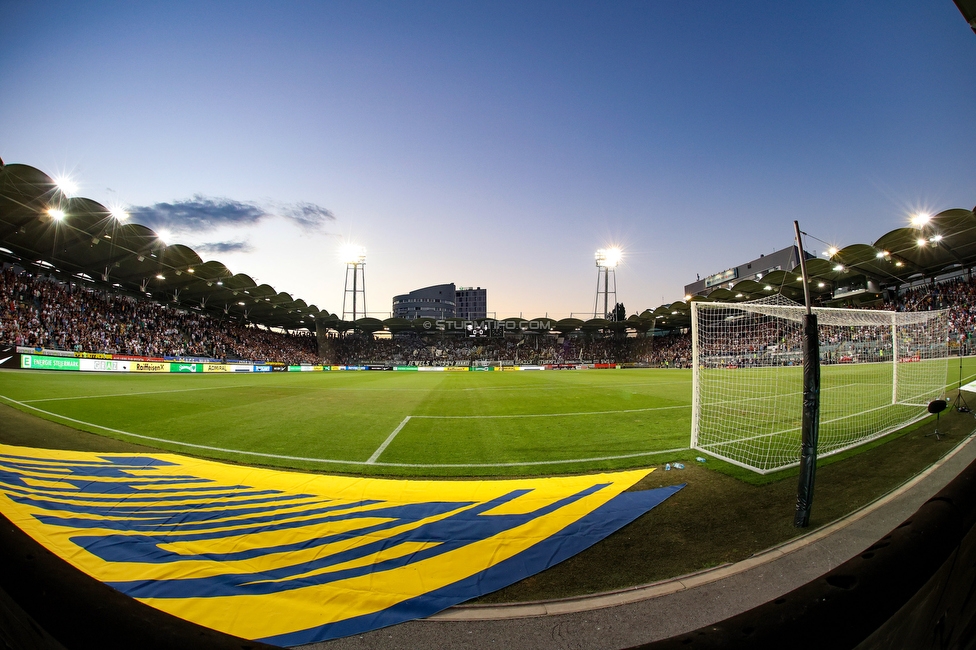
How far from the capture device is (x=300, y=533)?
3.82 m

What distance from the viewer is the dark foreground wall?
741mm

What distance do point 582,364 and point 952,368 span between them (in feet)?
115

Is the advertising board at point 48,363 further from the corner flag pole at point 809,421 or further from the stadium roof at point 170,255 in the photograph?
the corner flag pole at point 809,421

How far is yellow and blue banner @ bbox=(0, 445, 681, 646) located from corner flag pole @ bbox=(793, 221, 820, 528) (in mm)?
1410

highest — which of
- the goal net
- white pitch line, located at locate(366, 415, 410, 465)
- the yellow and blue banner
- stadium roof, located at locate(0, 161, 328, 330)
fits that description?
stadium roof, located at locate(0, 161, 328, 330)

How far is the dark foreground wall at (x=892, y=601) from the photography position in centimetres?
74

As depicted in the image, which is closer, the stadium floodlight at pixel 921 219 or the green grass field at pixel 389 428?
the green grass field at pixel 389 428

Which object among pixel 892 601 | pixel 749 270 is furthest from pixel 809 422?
pixel 749 270

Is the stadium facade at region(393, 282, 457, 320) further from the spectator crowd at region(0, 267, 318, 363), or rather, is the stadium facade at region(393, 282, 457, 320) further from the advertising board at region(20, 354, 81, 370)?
the advertising board at region(20, 354, 81, 370)

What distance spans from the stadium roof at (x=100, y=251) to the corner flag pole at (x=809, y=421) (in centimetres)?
3059

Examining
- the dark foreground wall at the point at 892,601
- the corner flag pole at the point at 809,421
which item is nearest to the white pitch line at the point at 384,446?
the corner flag pole at the point at 809,421

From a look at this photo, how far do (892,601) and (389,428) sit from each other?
29.1 feet

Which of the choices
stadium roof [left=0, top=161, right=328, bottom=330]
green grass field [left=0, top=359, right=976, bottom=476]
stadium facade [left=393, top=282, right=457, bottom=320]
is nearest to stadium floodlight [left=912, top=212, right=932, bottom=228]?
green grass field [left=0, top=359, right=976, bottom=476]

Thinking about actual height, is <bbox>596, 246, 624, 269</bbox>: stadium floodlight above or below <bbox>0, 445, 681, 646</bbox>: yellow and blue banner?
above
